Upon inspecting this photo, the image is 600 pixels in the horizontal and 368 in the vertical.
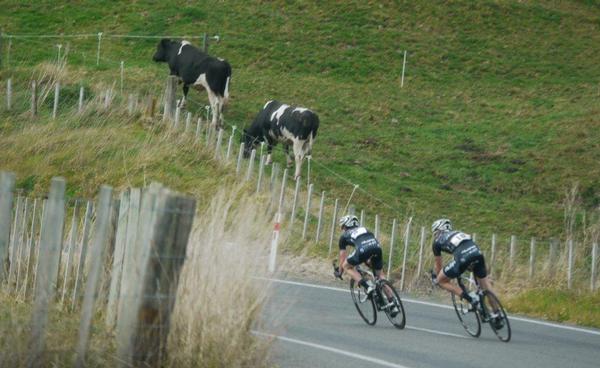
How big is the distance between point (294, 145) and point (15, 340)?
24627 millimetres

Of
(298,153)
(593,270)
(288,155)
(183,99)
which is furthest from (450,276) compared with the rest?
(183,99)

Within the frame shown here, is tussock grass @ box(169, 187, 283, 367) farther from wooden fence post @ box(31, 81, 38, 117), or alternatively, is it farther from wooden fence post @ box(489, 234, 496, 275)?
wooden fence post @ box(31, 81, 38, 117)

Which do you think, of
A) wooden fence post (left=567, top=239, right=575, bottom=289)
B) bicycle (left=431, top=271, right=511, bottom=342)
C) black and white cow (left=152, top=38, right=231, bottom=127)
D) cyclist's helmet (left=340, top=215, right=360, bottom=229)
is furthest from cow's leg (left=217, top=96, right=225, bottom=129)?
bicycle (left=431, top=271, right=511, bottom=342)

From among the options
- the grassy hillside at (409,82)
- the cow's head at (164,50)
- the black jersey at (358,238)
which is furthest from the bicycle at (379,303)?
the cow's head at (164,50)

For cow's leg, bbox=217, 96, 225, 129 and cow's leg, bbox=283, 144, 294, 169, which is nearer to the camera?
cow's leg, bbox=283, 144, 294, 169

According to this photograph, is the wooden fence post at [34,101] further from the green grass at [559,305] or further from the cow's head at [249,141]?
the green grass at [559,305]

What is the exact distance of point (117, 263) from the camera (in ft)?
33.8

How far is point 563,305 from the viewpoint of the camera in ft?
67.2

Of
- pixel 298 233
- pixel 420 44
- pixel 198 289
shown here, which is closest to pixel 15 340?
pixel 198 289

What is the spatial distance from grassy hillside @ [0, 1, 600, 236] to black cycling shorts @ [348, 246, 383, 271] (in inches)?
435

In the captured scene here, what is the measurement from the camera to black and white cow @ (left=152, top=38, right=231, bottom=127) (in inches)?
1405

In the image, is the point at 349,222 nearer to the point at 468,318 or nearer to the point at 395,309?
the point at 395,309

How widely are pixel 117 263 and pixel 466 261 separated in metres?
6.99

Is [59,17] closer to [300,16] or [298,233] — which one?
[300,16]
